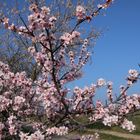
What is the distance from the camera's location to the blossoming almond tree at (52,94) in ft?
26.1

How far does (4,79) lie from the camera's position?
10.4 metres

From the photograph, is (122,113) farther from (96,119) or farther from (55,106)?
(55,106)

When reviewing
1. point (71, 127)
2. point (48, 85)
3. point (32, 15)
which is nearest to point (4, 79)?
point (48, 85)

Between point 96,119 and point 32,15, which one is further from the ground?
point 32,15

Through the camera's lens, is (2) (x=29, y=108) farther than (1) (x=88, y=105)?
Yes

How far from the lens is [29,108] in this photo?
11625mm

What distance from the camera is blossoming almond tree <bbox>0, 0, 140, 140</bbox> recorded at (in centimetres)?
796

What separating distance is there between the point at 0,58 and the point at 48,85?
23.7 meters

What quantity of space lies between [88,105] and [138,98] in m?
1.56

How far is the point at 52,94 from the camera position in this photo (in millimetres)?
9281

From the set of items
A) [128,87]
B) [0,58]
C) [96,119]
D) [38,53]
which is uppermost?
[0,58]

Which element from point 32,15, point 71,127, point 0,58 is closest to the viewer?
point 32,15

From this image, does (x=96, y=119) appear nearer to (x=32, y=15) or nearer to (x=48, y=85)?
(x=48, y=85)

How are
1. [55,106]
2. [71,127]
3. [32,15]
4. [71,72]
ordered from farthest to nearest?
[71,72]
[71,127]
[55,106]
[32,15]
